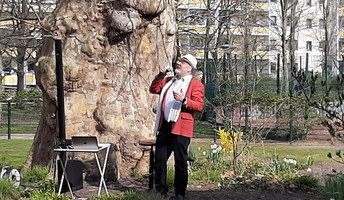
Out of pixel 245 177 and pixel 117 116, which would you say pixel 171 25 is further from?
pixel 245 177

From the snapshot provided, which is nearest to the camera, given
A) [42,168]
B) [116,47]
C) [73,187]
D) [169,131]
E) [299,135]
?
[169,131]

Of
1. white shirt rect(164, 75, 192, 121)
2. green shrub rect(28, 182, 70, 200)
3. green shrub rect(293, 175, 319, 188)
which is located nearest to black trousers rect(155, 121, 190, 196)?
white shirt rect(164, 75, 192, 121)

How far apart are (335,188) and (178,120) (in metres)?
2.20

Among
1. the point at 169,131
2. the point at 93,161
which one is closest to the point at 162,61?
the point at 93,161

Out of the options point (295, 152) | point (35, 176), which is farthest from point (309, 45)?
point (35, 176)

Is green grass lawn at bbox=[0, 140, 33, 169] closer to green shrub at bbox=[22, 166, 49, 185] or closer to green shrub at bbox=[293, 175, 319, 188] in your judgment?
green shrub at bbox=[22, 166, 49, 185]

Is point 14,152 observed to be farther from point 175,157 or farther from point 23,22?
point 175,157

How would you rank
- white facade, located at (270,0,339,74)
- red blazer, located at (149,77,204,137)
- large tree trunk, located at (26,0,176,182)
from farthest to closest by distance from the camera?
1. white facade, located at (270,0,339,74)
2. large tree trunk, located at (26,0,176,182)
3. red blazer, located at (149,77,204,137)

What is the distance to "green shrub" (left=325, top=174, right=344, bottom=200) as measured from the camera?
7.18 meters

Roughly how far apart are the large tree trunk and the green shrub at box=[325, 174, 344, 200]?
3260mm

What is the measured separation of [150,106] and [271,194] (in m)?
2.85

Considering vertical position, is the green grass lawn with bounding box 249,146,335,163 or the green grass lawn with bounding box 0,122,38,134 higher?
the green grass lawn with bounding box 249,146,335,163

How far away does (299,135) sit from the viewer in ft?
62.1

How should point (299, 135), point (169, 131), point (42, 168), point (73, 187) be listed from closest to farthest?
point (169, 131) < point (73, 187) < point (42, 168) < point (299, 135)
